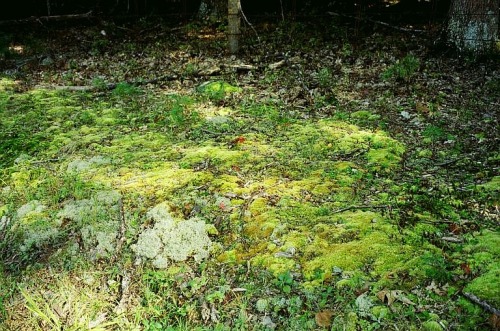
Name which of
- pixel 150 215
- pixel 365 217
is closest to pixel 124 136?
pixel 150 215

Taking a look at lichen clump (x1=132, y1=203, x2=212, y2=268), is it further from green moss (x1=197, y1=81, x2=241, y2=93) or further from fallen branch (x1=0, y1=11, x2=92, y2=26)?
fallen branch (x1=0, y1=11, x2=92, y2=26)


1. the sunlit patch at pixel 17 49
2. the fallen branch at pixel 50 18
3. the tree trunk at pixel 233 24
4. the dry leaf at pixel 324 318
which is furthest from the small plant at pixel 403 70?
the sunlit patch at pixel 17 49

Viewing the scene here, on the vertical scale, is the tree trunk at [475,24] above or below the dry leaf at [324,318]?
above

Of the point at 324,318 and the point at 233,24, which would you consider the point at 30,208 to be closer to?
the point at 324,318

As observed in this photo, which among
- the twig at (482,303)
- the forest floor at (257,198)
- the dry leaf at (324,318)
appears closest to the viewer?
the twig at (482,303)

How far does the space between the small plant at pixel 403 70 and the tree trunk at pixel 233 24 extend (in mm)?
3353

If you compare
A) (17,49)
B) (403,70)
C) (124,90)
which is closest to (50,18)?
(17,49)

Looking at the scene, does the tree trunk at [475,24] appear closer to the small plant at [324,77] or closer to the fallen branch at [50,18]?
the small plant at [324,77]

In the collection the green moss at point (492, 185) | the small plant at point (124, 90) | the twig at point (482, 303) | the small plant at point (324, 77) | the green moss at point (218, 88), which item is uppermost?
the small plant at point (324, 77)

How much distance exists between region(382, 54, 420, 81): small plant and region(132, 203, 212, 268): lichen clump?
16.5ft

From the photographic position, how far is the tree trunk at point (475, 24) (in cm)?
748

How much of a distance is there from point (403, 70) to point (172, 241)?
543 cm

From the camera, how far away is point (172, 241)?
3537mm

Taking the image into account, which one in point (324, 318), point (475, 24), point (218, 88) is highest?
point (475, 24)
